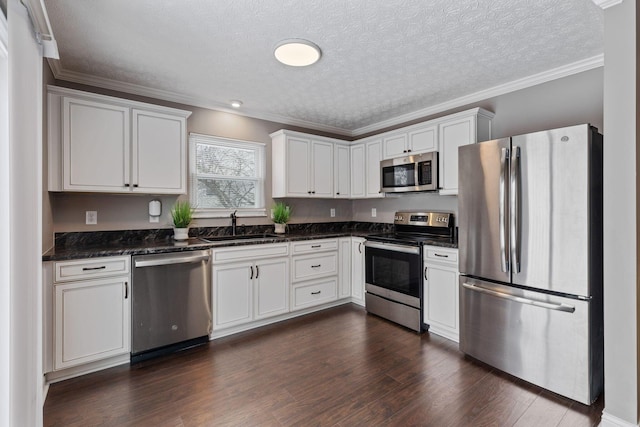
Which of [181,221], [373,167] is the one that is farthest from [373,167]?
[181,221]

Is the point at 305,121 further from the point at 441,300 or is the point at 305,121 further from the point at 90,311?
the point at 90,311

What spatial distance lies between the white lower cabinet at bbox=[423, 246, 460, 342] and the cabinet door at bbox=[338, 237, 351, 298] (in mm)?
1109

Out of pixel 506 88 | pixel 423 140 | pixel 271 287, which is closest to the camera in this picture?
pixel 506 88

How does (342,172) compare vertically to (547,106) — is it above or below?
below

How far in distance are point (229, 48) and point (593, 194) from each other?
2696mm

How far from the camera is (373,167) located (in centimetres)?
412

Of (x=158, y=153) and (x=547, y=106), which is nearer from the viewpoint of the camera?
(x=547, y=106)

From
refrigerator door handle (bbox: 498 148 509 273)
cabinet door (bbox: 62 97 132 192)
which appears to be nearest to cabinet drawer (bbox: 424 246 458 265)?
refrigerator door handle (bbox: 498 148 509 273)

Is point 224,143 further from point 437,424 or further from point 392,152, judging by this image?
point 437,424

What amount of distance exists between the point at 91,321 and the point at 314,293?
2.12m

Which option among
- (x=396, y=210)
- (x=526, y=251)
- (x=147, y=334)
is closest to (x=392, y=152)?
(x=396, y=210)

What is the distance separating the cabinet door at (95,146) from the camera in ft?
8.25
